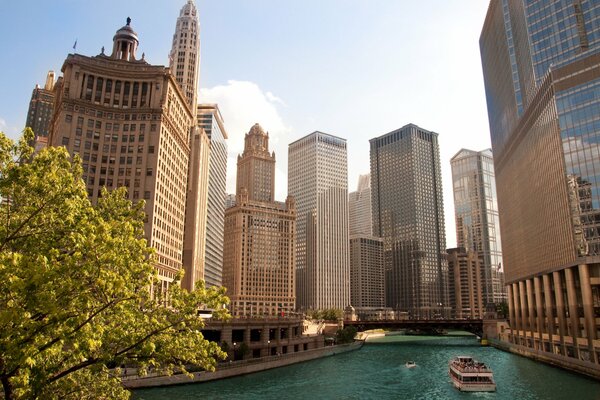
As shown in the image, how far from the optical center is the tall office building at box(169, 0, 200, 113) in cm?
18725

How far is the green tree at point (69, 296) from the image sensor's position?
691 inches

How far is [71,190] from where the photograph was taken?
21422 mm

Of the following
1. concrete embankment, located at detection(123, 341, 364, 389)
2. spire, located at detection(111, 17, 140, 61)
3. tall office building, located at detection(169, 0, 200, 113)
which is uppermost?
tall office building, located at detection(169, 0, 200, 113)

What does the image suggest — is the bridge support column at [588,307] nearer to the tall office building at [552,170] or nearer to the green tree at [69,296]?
the tall office building at [552,170]

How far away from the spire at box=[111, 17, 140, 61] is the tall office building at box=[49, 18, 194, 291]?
4.36 metres

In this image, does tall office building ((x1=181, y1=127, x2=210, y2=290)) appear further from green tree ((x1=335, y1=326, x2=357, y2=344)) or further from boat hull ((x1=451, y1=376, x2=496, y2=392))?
boat hull ((x1=451, y1=376, x2=496, y2=392))

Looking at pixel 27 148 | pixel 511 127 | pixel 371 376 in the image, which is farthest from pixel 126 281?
pixel 511 127

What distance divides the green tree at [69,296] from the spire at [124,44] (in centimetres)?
12330

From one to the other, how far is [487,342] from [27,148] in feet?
624

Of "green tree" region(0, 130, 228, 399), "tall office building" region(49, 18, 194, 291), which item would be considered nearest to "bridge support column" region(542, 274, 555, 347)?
"tall office building" region(49, 18, 194, 291)

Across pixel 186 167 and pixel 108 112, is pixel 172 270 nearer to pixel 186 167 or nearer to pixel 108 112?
pixel 186 167

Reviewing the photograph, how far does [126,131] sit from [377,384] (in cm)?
8509

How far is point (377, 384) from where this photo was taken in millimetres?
87812

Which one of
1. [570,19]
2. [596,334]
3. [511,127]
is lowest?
[596,334]
